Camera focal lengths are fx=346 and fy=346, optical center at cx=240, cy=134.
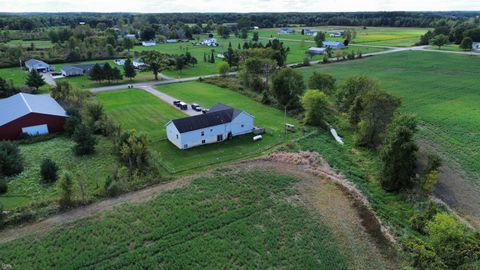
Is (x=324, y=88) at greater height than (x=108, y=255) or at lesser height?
greater

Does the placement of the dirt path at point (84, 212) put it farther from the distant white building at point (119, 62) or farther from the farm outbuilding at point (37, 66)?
the distant white building at point (119, 62)

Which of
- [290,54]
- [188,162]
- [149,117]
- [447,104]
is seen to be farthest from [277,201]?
[290,54]

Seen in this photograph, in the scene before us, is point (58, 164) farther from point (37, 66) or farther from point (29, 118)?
point (37, 66)

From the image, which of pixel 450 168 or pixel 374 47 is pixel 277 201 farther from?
pixel 374 47

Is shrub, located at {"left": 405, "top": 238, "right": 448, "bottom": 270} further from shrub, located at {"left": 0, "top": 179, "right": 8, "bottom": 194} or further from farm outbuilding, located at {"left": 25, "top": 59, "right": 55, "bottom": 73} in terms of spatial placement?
farm outbuilding, located at {"left": 25, "top": 59, "right": 55, "bottom": 73}

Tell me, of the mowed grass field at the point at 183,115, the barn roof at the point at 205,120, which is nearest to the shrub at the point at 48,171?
the mowed grass field at the point at 183,115

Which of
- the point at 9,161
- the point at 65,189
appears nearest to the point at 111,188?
the point at 65,189
